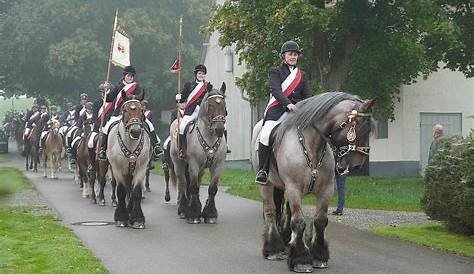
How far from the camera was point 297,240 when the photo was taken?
26.8 feet

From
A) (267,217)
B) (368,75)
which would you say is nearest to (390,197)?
(368,75)

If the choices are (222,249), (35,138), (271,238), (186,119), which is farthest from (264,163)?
(35,138)

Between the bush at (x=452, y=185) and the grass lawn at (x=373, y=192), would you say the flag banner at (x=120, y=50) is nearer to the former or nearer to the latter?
the grass lawn at (x=373, y=192)

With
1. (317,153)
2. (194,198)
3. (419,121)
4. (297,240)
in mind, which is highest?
(419,121)

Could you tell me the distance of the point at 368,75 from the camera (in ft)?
75.5

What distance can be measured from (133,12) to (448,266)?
3867 centimetres

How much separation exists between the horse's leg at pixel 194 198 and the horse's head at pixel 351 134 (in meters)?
5.26

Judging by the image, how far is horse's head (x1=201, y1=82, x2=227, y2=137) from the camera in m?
12.5

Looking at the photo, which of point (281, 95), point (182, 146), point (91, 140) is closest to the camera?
point (281, 95)

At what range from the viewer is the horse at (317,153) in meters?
8.01

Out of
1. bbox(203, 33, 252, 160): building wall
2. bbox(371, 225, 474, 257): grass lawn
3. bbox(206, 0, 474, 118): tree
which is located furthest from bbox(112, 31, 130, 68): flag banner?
bbox(203, 33, 252, 160): building wall

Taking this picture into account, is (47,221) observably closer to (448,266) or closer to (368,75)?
(448,266)

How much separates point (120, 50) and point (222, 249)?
671 cm

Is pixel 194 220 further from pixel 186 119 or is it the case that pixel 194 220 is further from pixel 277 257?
pixel 277 257
